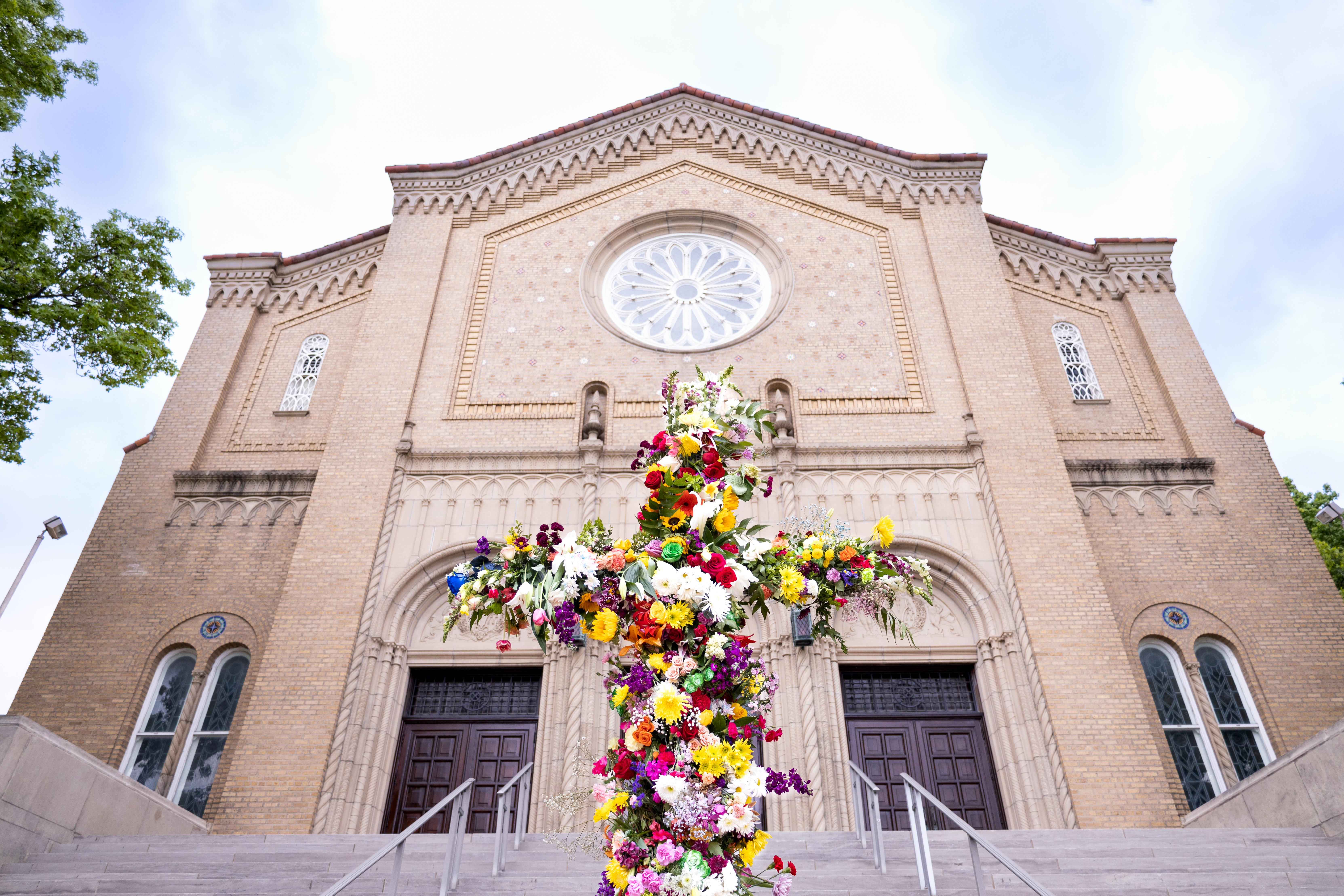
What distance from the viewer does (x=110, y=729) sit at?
11742 mm

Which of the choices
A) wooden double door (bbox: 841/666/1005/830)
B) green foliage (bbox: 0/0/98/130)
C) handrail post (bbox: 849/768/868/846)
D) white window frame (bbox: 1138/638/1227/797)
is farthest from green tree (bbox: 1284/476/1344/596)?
green foliage (bbox: 0/0/98/130)

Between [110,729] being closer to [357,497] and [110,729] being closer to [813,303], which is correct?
[357,497]

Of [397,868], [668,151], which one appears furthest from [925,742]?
[668,151]

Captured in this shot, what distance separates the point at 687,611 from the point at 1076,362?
12870 millimetres

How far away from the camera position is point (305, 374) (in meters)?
15.5

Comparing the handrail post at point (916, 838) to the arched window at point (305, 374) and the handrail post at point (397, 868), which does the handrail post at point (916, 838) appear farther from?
the arched window at point (305, 374)

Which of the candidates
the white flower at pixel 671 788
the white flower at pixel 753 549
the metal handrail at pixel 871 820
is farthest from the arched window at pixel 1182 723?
the white flower at pixel 671 788

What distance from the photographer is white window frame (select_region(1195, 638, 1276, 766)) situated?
11648 mm

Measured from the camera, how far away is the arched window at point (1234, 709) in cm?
1166

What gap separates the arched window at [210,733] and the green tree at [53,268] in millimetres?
3938

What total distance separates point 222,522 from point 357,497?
7.92 feet

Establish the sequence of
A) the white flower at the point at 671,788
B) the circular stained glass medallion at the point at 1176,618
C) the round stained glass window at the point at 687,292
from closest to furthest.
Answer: the white flower at the point at 671,788 < the circular stained glass medallion at the point at 1176,618 < the round stained glass window at the point at 687,292

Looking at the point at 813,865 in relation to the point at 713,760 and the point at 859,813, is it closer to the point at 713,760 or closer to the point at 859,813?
the point at 859,813

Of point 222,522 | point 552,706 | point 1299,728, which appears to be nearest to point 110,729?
point 222,522
